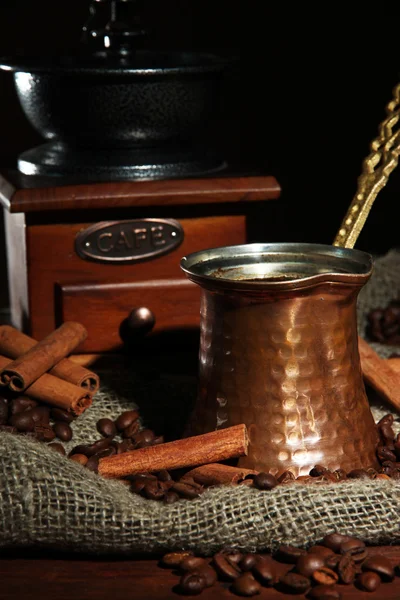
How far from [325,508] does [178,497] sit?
210mm

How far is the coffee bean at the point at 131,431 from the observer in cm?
185

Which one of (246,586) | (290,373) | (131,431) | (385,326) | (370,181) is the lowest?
(385,326)

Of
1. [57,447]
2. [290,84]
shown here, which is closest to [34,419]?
[57,447]

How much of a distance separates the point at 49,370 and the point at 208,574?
67 cm

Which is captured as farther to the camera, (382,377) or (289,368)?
(382,377)

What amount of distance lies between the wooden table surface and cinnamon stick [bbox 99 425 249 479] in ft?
0.58

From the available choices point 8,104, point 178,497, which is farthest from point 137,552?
point 8,104

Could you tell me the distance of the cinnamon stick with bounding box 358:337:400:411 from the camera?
6.32ft

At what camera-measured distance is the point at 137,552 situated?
1.49 meters

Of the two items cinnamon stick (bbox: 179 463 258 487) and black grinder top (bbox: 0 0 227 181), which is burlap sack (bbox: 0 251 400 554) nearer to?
cinnamon stick (bbox: 179 463 258 487)

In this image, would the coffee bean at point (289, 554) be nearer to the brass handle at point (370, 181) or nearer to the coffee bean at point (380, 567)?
the coffee bean at point (380, 567)

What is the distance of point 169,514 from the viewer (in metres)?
1.50

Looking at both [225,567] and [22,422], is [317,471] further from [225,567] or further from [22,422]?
[22,422]

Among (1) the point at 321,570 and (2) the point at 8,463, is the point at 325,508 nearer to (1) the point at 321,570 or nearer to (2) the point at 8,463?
(1) the point at 321,570
